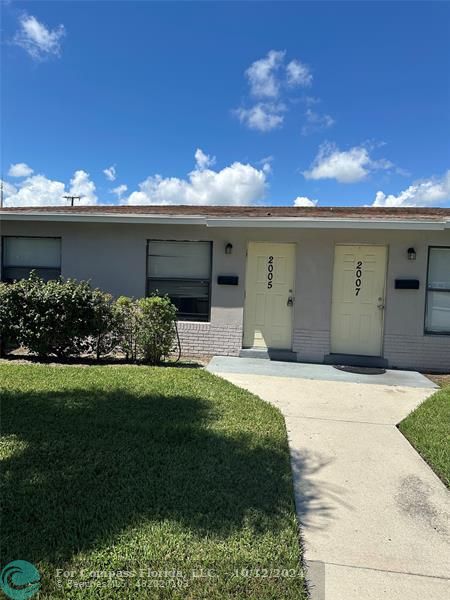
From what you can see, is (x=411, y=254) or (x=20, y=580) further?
(x=411, y=254)

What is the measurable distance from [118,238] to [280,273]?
3313 millimetres

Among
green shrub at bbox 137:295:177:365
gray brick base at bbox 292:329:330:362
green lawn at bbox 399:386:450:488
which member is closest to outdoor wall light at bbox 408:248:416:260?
gray brick base at bbox 292:329:330:362

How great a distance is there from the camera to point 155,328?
6.94 meters

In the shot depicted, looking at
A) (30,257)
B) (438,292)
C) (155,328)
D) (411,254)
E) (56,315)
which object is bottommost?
(155,328)

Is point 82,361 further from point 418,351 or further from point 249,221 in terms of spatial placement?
point 418,351

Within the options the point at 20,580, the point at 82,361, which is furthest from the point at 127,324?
the point at 20,580

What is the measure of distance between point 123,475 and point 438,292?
6.63 meters

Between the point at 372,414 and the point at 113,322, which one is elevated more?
the point at 113,322

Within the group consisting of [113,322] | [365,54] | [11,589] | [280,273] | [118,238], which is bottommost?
[11,589]

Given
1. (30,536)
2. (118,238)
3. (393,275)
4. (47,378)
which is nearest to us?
(30,536)

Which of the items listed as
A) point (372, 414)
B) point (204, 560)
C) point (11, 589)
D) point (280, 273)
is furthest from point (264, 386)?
point (11, 589)

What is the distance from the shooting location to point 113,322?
709 cm

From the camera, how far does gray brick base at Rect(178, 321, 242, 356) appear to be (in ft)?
26.0

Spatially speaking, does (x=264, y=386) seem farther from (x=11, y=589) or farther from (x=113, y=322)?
(x=11, y=589)
